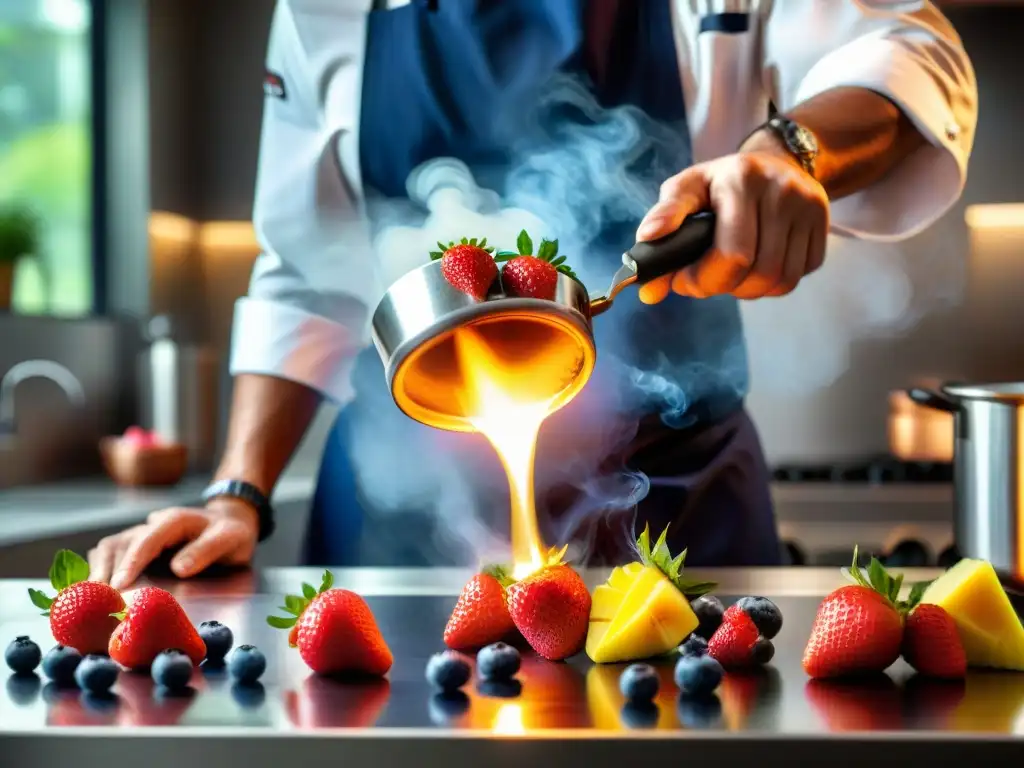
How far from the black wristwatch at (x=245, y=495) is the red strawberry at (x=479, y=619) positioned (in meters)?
0.56

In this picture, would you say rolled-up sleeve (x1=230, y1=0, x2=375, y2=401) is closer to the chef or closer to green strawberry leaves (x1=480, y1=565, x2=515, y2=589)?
the chef

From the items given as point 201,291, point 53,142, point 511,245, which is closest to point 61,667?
point 511,245

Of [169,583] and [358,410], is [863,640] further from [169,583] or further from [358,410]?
[358,410]

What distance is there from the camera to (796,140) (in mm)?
1088

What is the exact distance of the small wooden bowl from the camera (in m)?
2.52

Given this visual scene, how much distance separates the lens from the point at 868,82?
119 cm

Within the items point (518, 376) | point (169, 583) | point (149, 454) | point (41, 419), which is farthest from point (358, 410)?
Result: point (41, 419)

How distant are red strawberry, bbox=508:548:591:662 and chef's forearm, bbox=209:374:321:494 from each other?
667mm

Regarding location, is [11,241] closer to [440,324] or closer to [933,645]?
[440,324]

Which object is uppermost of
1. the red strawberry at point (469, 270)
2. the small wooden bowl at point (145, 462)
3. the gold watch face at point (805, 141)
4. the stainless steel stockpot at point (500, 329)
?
the gold watch face at point (805, 141)

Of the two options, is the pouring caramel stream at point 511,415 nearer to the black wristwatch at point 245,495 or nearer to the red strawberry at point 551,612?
the red strawberry at point 551,612

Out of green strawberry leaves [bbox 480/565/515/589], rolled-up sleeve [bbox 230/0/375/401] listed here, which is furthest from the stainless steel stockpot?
rolled-up sleeve [bbox 230/0/375/401]

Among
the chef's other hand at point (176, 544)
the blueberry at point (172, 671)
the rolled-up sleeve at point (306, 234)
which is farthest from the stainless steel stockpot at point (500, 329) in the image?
the rolled-up sleeve at point (306, 234)

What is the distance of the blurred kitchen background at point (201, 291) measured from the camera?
8.37 feet
